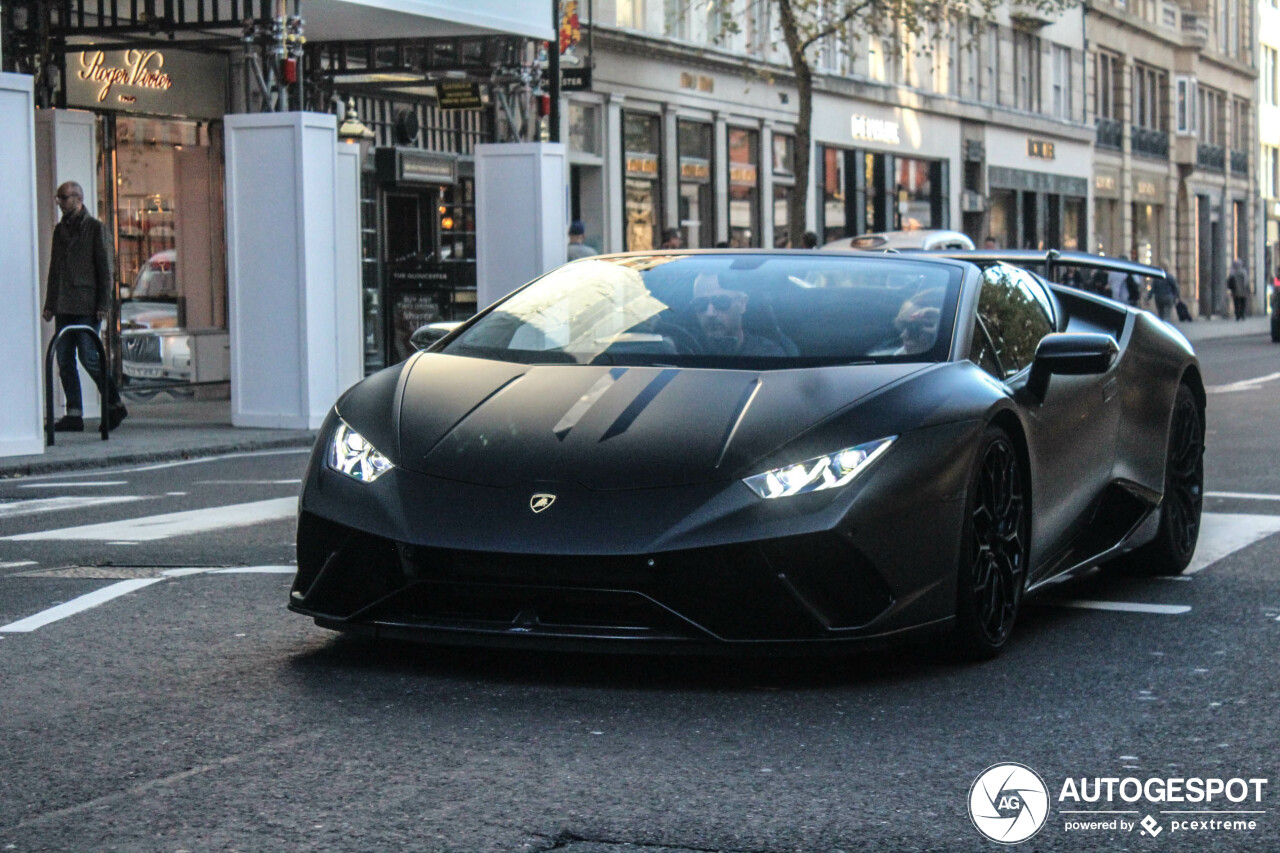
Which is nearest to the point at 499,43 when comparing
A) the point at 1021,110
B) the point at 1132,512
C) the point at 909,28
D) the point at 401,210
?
the point at 401,210

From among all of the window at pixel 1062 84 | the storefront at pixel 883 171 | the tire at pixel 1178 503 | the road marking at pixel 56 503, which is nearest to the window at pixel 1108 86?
the window at pixel 1062 84

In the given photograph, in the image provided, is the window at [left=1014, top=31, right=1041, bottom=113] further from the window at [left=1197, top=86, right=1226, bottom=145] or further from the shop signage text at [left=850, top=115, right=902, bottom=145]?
the window at [left=1197, top=86, right=1226, bottom=145]

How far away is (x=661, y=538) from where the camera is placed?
5.29 metres

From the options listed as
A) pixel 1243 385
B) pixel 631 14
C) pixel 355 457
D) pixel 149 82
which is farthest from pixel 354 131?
pixel 355 457

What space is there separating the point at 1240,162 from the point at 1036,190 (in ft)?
78.6

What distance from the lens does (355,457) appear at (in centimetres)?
580

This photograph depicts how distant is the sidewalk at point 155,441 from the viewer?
13.7m

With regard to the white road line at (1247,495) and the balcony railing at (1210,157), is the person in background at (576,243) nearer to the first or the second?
the white road line at (1247,495)

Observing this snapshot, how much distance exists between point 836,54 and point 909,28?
10691 millimetres

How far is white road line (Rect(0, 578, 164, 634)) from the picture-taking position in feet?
21.3

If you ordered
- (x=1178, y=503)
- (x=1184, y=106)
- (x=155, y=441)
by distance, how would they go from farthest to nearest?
(x=1184, y=106) < (x=155, y=441) < (x=1178, y=503)

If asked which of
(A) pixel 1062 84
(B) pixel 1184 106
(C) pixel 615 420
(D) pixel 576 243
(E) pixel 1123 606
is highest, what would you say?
(B) pixel 1184 106

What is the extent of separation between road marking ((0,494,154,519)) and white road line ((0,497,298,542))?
2.55 feet

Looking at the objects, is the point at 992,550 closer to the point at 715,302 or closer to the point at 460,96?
the point at 715,302
